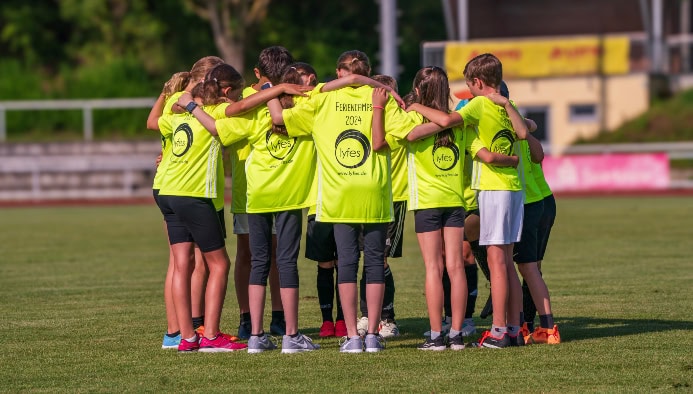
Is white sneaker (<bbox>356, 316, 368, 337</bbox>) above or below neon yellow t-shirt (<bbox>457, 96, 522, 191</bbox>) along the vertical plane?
below

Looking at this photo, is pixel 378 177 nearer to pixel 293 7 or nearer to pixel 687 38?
pixel 687 38

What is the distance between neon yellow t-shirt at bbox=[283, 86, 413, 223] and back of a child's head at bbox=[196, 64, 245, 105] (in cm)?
52

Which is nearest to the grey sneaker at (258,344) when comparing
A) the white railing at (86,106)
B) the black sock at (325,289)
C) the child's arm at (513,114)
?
the black sock at (325,289)

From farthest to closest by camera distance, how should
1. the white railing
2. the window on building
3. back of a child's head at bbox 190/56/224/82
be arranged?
1. the window on building
2. the white railing
3. back of a child's head at bbox 190/56/224/82

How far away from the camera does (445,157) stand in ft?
27.9

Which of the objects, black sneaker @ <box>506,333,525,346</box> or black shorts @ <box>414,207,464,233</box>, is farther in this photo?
black sneaker @ <box>506,333,525,346</box>

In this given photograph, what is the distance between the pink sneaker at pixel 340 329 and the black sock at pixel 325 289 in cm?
12

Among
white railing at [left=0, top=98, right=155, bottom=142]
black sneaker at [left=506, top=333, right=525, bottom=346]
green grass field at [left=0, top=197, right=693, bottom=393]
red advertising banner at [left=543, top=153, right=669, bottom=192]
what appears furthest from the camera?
white railing at [left=0, top=98, right=155, bottom=142]

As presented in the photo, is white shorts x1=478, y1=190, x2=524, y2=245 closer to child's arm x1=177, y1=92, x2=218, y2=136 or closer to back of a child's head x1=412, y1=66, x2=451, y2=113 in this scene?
back of a child's head x1=412, y1=66, x2=451, y2=113

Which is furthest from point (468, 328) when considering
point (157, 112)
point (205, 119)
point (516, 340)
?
point (157, 112)

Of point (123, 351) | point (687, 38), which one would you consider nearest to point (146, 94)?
point (687, 38)

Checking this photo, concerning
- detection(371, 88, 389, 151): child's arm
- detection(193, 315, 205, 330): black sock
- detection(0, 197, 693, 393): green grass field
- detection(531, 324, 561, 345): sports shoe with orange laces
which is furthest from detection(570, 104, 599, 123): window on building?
detection(371, 88, 389, 151): child's arm

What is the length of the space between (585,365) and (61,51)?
147 ft

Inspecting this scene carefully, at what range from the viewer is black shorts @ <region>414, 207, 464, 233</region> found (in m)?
8.45
